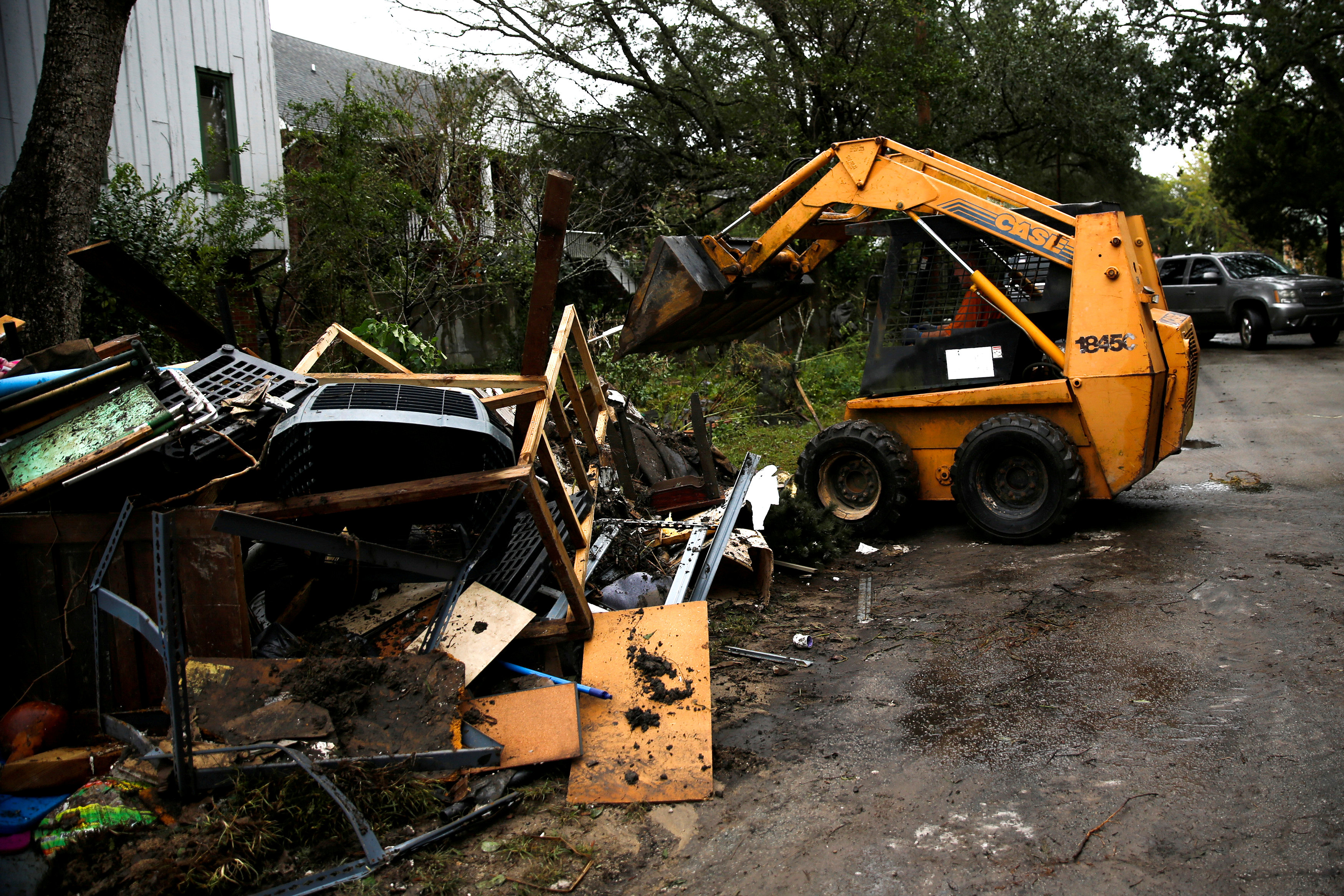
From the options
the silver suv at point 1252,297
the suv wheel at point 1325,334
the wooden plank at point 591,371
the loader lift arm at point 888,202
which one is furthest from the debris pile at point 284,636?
the suv wheel at point 1325,334

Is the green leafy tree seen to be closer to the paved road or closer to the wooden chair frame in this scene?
the wooden chair frame

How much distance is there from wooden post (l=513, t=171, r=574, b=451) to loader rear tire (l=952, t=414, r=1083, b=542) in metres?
3.40

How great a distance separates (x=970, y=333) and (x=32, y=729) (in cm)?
589

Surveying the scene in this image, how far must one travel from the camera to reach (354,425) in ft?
12.4

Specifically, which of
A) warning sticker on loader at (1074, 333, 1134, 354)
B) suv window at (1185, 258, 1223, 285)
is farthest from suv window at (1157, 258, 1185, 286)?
warning sticker on loader at (1074, 333, 1134, 354)

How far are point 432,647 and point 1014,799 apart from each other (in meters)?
2.37

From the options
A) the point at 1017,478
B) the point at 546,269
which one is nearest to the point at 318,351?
the point at 546,269

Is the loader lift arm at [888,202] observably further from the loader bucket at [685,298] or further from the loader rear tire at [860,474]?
the loader rear tire at [860,474]

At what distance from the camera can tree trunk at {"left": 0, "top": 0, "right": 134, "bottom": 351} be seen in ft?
21.4

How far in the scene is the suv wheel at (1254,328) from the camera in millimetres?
15023

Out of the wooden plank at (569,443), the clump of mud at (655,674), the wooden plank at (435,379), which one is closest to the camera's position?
the clump of mud at (655,674)

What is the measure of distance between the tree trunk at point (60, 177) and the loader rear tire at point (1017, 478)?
6.51 metres

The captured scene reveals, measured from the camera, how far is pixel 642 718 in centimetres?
376

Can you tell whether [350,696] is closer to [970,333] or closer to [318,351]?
[318,351]
